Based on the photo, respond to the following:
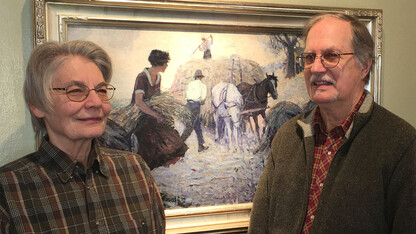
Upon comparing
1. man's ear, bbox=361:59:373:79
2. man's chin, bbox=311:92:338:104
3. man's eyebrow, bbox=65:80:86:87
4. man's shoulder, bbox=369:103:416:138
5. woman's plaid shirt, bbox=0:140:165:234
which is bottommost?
woman's plaid shirt, bbox=0:140:165:234

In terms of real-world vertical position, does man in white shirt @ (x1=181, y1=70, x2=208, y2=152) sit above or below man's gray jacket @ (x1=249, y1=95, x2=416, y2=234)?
above

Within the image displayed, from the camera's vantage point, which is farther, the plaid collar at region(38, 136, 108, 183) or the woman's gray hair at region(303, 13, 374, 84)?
the woman's gray hair at region(303, 13, 374, 84)

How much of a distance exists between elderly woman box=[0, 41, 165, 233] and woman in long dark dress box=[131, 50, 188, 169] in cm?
25

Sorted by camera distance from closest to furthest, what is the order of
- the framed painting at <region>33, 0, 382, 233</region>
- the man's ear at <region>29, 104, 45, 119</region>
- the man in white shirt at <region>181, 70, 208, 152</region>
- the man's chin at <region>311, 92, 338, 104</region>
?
the man's ear at <region>29, 104, 45, 119</region>, the man's chin at <region>311, 92, 338, 104</region>, the framed painting at <region>33, 0, 382, 233</region>, the man in white shirt at <region>181, 70, 208, 152</region>

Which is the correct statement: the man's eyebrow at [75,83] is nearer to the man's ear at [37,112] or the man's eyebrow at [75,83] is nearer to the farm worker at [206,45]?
the man's ear at [37,112]

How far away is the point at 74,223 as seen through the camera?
1040 millimetres

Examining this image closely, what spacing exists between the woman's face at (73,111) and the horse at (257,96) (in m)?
0.68

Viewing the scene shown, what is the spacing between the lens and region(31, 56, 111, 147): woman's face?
1070 mm

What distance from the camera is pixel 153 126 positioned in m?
1.46

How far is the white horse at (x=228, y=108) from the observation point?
154 centimetres

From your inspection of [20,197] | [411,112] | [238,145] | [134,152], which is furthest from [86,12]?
[411,112]

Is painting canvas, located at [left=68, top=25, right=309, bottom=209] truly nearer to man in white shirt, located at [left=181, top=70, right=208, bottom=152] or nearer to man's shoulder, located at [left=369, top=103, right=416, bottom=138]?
man in white shirt, located at [left=181, top=70, right=208, bottom=152]

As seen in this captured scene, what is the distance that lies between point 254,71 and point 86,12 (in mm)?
754

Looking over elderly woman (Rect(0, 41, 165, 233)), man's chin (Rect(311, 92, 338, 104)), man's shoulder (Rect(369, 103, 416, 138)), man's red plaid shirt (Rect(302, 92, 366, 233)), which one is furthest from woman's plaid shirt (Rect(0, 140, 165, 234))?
man's shoulder (Rect(369, 103, 416, 138))
